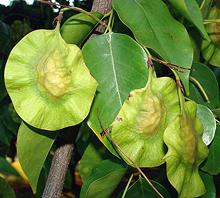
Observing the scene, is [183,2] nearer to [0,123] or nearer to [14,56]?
[14,56]

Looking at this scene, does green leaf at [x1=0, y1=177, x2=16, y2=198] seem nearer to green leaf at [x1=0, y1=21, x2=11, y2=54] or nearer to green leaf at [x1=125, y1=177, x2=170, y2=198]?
green leaf at [x1=125, y1=177, x2=170, y2=198]

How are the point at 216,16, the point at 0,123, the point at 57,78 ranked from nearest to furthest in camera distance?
1. the point at 57,78
2. the point at 216,16
3. the point at 0,123

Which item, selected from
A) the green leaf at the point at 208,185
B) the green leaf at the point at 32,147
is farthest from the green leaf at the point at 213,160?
the green leaf at the point at 32,147

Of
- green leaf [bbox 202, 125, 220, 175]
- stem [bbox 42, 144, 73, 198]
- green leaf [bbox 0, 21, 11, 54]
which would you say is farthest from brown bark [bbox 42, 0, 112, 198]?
green leaf [bbox 0, 21, 11, 54]

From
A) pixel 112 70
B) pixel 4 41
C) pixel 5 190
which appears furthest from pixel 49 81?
pixel 4 41

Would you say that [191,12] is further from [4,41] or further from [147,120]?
[4,41]

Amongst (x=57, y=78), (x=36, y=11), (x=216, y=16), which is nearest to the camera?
(x=57, y=78)

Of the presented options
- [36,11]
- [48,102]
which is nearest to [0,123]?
[36,11]
